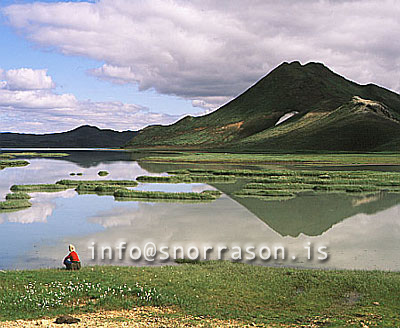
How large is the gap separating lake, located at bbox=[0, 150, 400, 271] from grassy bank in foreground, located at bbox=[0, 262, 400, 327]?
14.1 feet

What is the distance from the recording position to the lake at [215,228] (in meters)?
28.7

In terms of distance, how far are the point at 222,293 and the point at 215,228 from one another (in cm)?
1774

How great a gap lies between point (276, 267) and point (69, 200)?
36021 mm

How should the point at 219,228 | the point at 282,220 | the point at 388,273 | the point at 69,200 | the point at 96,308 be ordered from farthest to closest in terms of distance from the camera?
the point at 69,200
the point at 282,220
the point at 219,228
the point at 388,273
the point at 96,308

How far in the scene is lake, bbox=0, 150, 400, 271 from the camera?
28734 millimetres

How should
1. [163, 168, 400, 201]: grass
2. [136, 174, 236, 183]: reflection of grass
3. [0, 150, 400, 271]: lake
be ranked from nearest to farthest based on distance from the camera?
[0, 150, 400, 271]: lake, [163, 168, 400, 201]: grass, [136, 174, 236, 183]: reflection of grass

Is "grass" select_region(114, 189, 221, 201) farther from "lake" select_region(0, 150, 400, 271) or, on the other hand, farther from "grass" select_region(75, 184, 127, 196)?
"grass" select_region(75, 184, 127, 196)

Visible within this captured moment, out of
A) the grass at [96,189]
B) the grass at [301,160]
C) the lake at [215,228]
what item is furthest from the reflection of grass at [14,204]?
the grass at [301,160]

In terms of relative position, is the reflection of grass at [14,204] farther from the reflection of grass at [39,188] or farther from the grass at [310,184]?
the grass at [310,184]

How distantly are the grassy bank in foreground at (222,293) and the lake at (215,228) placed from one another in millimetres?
4309

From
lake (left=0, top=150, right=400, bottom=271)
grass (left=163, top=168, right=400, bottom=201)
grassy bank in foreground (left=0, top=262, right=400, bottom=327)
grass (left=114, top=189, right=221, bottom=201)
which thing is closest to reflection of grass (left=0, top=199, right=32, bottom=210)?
lake (left=0, top=150, right=400, bottom=271)

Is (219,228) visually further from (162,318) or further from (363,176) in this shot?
(363,176)

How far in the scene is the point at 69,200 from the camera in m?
55.1

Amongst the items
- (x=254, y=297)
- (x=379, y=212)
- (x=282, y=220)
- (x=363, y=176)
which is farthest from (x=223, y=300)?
(x=363, y=176)
